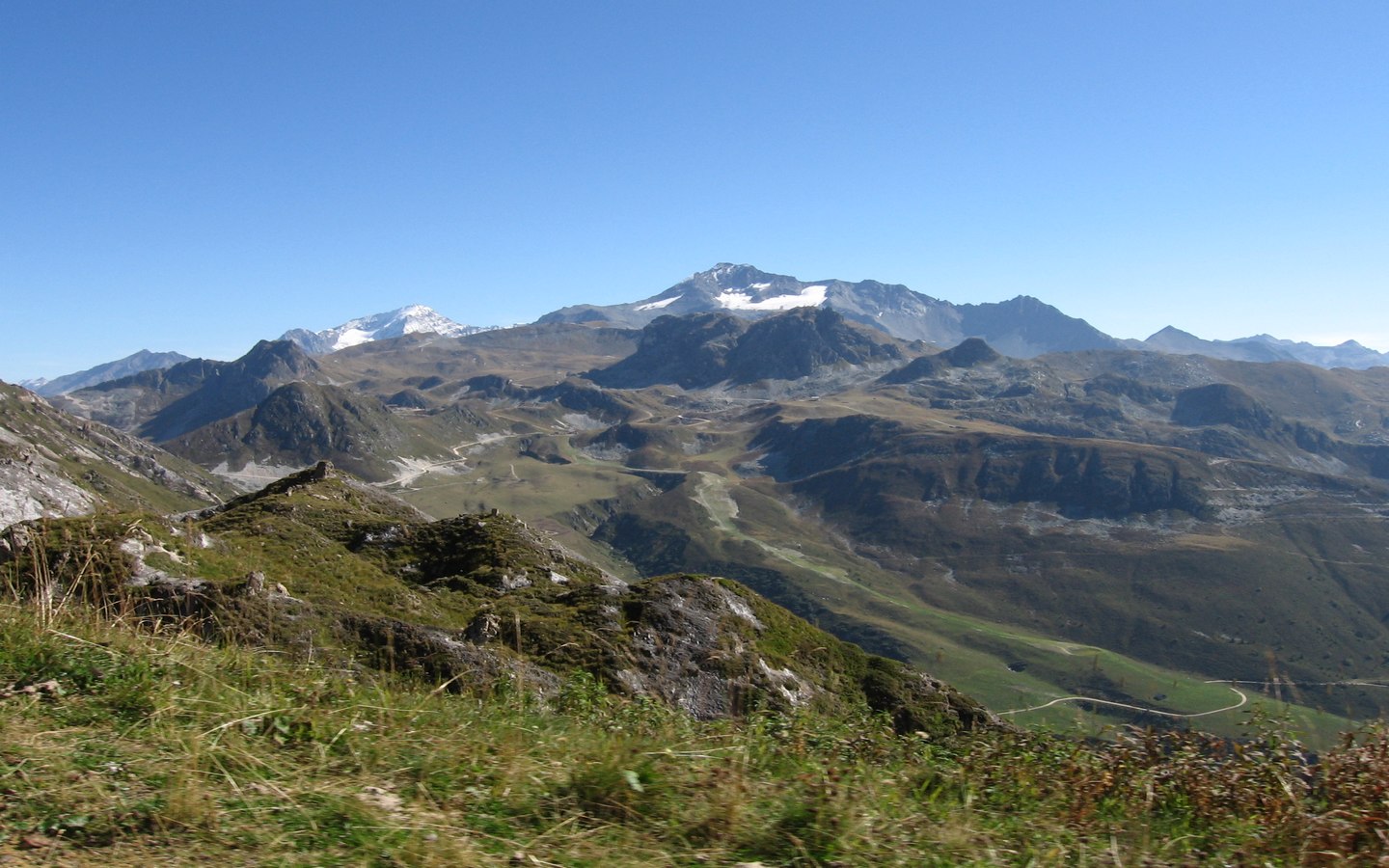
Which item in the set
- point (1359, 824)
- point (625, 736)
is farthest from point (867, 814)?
point (1359, 824)

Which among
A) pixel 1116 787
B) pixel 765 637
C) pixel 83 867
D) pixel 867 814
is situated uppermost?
pixel 83 867

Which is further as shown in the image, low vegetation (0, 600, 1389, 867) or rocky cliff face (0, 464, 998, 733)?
rocky cliff face (0, 464, 998, 733)

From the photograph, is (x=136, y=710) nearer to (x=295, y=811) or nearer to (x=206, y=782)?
(x=206, y=782)

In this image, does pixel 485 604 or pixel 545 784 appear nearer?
pixel 545 784

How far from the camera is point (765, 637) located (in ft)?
98.7

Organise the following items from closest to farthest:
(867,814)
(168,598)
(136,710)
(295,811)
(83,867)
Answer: (83,867)
(295,811)
(867,814)
(136,710)
(168,598)

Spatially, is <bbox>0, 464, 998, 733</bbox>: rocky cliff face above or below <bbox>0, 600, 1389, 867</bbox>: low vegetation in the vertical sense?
below

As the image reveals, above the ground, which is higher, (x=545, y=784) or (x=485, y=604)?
(x=545, y=784)

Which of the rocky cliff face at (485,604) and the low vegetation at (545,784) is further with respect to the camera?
the rocky cliff face at (485,604)

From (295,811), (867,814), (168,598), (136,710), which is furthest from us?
(168,598)

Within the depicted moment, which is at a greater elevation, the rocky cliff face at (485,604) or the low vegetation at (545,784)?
the low vegetation at (545,784)

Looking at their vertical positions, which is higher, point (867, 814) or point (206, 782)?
point (206, 782)

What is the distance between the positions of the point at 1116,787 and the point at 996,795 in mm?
1359

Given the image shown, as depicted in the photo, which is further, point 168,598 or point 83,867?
point 168,598
